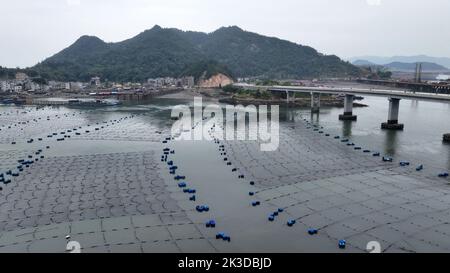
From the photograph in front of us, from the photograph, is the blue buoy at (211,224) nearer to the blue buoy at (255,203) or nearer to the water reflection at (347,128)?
the blue buoy at (255,203)

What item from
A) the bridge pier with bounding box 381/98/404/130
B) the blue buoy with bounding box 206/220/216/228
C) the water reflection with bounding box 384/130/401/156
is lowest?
the blue buoy with bounding box 206/220/216/228

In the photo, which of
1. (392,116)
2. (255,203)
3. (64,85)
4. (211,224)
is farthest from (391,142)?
(64,85)

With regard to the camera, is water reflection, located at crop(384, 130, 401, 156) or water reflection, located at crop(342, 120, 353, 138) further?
water reflection, located at crop(342, 120, 353, 138)

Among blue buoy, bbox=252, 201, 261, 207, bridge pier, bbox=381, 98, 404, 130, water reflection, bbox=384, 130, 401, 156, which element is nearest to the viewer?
blue buoy, bbox=252, 201, 261, 207

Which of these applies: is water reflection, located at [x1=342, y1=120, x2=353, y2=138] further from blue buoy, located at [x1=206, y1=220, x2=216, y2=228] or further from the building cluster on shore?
the building cluster on shore

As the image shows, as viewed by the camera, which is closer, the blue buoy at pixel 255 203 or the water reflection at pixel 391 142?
the blue buoy at pixel 255 203

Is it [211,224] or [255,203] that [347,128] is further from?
[211,224]

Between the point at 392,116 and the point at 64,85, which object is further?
the point at 64,85

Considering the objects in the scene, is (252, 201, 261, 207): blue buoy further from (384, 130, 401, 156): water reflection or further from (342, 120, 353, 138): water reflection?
(342, 120, 353, 138): water reflection

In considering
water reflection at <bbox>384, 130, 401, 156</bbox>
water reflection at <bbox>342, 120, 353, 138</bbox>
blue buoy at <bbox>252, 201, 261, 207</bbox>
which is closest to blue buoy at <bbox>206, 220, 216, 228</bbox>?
blue buoy at <bbox>252, 201, 261, 207</bbox>

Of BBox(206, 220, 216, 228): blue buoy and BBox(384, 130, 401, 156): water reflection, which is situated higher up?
BBox(384, 130, 401, 156): water reflection

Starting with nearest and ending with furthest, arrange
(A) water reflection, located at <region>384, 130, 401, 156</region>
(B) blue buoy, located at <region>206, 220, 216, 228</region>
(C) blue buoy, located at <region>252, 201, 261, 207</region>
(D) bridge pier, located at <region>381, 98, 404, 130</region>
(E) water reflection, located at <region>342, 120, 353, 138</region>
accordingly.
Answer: (B) blue buoy, located at <region>206, 220, 216, 228</region> → (C) blue buoy, located at <region>252, 201, 261, 207</region> → (A) water reflection, located at <region>384, 130, 401, 156</region> → (E) water reflection, located at <region>342, 120, 353, 138</region> → (D) bridge pier, located at <region>381, 98, 404, 130</region>

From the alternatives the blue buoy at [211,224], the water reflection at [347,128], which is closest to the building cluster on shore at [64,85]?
the water reflection at [347,128]
